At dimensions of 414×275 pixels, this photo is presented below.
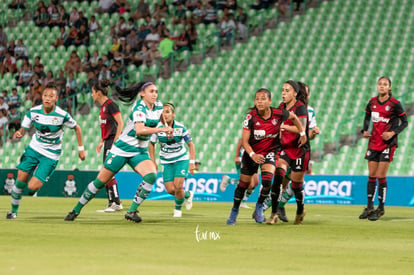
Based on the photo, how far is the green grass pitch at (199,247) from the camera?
314 inches

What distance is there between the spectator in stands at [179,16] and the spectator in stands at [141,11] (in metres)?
1.36

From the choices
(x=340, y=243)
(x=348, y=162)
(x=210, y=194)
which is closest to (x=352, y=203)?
(x=348, y=162)

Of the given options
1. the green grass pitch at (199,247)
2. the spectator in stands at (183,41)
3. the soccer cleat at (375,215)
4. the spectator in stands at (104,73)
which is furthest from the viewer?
the spectator in stands at (183,41)

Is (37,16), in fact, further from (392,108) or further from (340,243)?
(340,243)

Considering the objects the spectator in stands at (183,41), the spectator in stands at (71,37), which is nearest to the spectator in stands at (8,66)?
the spectator in stands at (71,37)

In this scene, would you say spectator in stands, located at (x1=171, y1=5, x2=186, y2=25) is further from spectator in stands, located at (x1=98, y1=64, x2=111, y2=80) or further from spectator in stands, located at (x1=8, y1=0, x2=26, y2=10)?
spectator in stands, located at (x1=8, y1=0, x2=26, y2=10)

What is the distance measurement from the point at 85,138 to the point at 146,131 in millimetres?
18547

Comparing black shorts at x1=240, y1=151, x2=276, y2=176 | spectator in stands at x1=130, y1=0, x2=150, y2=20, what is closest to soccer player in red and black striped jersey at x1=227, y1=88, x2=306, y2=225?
black shorts at x1=240, y1=151, x2=276, y2=176

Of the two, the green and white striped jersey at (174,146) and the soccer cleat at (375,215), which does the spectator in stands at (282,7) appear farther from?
the soccer cleat at (375,215)

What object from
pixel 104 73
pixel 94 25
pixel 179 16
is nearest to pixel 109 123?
pixel 104 73

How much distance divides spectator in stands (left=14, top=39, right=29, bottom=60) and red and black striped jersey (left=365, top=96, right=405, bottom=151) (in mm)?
22569

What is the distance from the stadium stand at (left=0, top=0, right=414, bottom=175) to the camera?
28.3 metres

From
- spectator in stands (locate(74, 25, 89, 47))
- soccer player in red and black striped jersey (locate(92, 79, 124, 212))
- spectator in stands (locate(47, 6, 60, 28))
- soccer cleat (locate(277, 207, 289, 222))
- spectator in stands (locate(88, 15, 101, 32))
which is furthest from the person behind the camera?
spectator in stands (locate(47, 6, 60, 28))

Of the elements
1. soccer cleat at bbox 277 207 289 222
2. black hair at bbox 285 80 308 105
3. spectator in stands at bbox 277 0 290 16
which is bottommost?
soccer cleat at bbox 277 207 289 222
